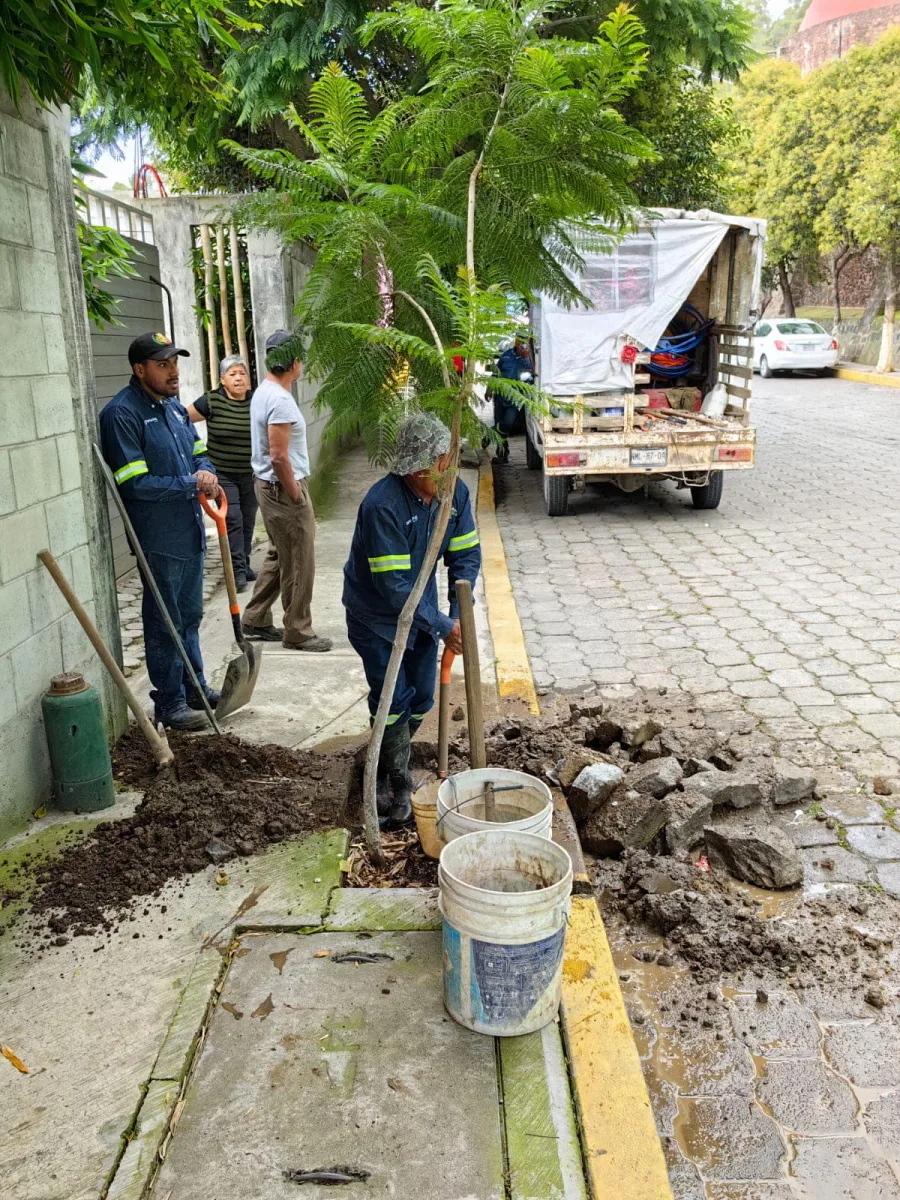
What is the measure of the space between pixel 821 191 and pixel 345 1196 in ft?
96.5

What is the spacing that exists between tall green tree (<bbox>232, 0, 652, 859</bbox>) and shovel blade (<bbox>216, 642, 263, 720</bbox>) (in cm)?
200

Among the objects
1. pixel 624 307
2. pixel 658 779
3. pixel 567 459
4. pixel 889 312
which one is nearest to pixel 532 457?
pixel 624 307

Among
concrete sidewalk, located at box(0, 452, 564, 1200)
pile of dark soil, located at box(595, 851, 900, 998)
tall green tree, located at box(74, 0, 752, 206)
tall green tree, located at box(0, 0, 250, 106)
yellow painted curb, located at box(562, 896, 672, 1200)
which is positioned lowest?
pile of dark soil, located at box(595, 851, 900, 998)

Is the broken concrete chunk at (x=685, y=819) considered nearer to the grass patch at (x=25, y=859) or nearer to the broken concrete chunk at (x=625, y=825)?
the broken concrete chunk at (x=625, y=825)

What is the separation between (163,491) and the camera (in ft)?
15.0

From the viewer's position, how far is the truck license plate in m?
9.50

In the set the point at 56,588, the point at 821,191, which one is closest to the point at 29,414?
the point at 56,588

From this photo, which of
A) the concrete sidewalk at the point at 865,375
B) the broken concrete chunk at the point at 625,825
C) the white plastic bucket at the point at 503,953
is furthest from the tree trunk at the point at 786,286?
the white plastic bucket at the point at 503,953

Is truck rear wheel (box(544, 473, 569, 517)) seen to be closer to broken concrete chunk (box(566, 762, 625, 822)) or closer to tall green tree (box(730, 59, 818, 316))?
broken concrete chunk (box(566, 762, 625, 822))

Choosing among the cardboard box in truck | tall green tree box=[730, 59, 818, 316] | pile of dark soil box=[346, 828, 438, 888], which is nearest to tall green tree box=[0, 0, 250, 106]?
pile of dark soil box=[346, 828, 438, 888]

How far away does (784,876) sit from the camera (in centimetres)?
363

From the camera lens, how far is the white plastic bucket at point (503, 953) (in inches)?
101

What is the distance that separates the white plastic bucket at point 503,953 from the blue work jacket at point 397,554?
3.93ft

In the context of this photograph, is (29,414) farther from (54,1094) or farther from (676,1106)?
(676,1106)
